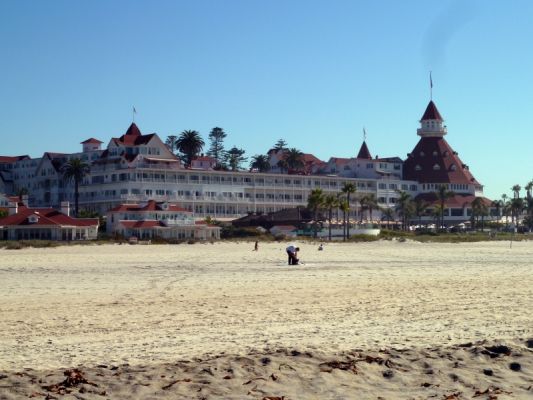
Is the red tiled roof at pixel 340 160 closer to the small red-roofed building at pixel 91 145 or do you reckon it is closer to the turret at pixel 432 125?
the turret at pixel 432 125

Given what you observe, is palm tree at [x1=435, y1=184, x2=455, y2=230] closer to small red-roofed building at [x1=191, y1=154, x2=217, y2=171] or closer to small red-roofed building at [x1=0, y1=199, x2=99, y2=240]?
small red-roofed building at [x1=191, y1=154, x2=217, y2=171]

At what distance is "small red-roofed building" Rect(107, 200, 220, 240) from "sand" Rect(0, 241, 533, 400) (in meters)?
58.9

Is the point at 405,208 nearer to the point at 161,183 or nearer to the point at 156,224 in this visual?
the point at 161,183

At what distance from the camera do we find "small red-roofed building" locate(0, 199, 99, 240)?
250ft

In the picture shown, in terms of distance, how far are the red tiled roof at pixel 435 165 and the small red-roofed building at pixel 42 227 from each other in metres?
72.8

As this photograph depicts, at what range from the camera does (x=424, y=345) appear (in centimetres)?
1326

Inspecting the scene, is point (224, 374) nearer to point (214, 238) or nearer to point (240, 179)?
point (214, 238)

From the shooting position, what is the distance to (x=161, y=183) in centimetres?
10512

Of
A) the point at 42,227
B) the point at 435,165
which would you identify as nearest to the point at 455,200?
the point at 435,165

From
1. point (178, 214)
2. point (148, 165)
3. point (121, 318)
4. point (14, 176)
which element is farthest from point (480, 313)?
point (14, 176)

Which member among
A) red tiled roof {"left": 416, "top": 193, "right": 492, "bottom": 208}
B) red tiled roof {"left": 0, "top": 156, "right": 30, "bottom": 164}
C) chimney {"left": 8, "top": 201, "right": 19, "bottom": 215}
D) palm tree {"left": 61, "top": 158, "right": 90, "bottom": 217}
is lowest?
chimney {"left": 8, "top": 201, "right": 19, "bottom": 215}

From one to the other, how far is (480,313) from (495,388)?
6506 mm

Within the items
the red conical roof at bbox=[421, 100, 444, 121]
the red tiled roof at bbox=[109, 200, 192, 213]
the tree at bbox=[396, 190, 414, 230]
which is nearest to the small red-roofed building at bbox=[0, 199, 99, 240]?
the red tiled roof at bbox=[109, 200, 192, 213]

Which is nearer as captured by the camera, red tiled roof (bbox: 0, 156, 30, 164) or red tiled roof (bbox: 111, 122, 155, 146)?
red tiled roof (bbox: 111, 122, 155, 146)
